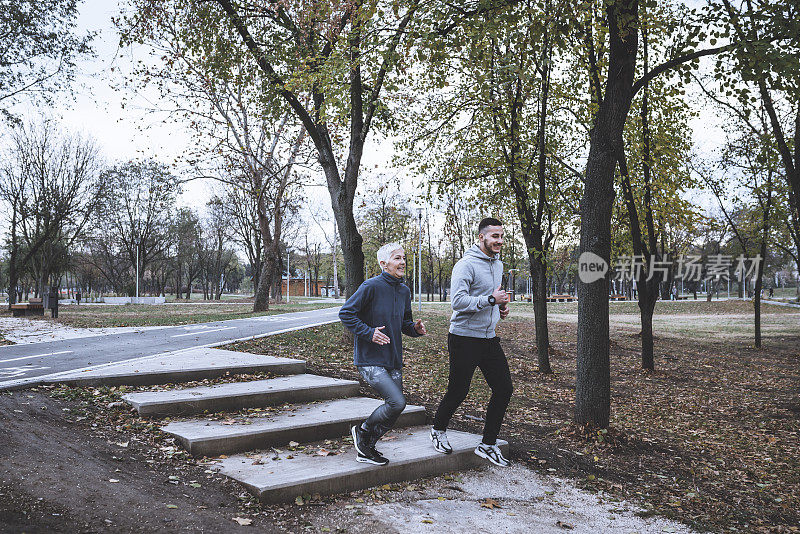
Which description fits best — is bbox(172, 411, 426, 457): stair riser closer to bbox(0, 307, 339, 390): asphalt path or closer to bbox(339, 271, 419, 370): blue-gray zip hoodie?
bbox(339, 271, 419, 370): blue-gray zip hoodie

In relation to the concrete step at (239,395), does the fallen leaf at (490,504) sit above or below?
below

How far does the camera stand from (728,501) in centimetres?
504

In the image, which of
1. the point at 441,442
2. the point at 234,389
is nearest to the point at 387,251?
the point at 441,442

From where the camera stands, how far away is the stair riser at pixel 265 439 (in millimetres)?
4910

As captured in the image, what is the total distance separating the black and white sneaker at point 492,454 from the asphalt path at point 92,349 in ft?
17.5

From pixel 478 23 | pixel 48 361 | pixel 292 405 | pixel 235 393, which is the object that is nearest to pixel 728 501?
pixel 292 405

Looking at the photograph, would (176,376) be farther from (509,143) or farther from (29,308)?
(29,308)

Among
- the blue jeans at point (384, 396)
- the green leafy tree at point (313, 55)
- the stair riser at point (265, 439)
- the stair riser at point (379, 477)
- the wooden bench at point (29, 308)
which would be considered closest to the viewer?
the stair riser at point (379, 477)

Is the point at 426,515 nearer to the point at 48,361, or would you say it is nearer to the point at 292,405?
the point at 292,405

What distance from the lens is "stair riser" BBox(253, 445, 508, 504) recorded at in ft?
13.7

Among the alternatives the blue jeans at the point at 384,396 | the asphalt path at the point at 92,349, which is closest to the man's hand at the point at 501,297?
the blue jeans at the point at 384,396

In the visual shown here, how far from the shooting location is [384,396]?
4.73 m

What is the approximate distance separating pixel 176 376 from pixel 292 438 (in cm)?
248

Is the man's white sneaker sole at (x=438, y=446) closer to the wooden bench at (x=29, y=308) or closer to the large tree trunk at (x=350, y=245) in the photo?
the large tree trunk at (x=350, y=245)
